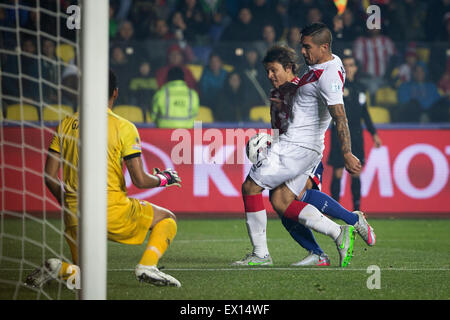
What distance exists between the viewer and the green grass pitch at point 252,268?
509 cm

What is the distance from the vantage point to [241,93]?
1105 cm

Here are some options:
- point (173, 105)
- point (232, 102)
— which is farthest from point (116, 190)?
point (232, 102)

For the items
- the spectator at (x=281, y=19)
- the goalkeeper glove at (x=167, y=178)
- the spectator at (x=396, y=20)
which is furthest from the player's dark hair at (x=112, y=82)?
the spectator at (x=396, y=20)

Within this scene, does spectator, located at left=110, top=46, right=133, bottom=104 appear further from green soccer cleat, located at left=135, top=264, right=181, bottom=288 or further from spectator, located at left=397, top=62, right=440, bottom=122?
green soccer cleat, located at left=135, top=264, right=181, bottom=288

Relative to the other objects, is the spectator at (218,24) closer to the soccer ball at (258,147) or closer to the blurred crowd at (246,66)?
the blurred crowd at (246,66)

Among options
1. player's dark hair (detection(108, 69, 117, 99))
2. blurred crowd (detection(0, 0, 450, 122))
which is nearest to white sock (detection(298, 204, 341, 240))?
player's dark hair (detection(108, 69, 117, 99))

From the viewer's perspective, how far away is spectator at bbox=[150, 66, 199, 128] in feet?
35.6

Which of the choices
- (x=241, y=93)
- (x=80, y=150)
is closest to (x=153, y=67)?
(x=241, y=93)

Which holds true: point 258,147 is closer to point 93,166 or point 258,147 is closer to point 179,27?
point 93,166

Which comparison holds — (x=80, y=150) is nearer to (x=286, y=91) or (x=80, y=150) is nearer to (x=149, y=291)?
(x=149, y=291)

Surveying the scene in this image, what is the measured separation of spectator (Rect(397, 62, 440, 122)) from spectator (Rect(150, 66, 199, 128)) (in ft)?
9.41

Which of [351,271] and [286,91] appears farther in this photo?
[286,91]

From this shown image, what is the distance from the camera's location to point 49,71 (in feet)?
32.6
